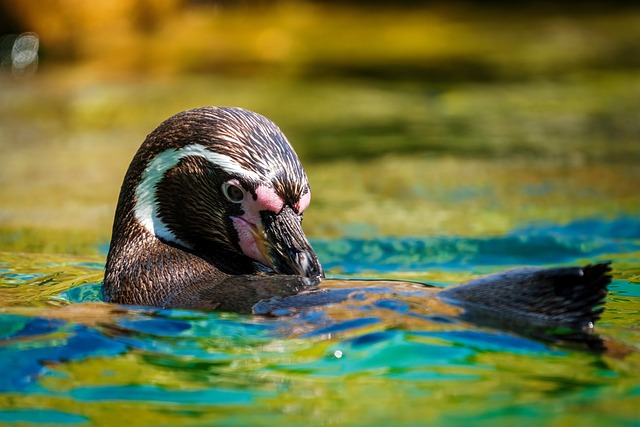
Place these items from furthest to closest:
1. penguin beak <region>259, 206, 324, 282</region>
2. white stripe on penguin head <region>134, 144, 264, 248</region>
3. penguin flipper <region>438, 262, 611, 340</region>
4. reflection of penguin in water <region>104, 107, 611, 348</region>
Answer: white stripe on penguin head <region>134, 144, 264, 248</region>, penguin beak <region>259, 206, 324, 282</region>, reflection of penguin in water <region>104, 107, 611, 348</region>, penguin flipper <region>438, 262, 611, 340</region>

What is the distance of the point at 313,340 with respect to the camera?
13.2 ft

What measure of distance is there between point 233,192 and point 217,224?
0.20 meters

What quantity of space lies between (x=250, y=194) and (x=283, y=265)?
33cm

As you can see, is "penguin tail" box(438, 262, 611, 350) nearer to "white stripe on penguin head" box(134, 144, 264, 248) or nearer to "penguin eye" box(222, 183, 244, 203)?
"penguin eye" box(222, 183, 244, 203)

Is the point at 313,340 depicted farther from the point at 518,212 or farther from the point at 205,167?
the point at 518,212

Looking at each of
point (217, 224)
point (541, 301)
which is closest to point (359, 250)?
point (217, 224)

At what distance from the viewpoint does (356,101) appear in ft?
40.3

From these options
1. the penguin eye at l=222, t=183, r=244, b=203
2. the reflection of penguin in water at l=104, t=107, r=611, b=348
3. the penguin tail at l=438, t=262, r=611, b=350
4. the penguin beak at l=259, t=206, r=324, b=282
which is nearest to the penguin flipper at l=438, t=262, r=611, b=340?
the penguin tail at l=438, t=262, r=611, b=350

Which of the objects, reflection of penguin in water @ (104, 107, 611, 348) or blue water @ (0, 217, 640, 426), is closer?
blue water @ (0, 217, 640, 426)

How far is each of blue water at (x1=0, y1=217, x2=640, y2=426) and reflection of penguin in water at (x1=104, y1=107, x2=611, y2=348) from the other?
0.54 ft

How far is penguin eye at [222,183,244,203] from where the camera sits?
15.6 feet

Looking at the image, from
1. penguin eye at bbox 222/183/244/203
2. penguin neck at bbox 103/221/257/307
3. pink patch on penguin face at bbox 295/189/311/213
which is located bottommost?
penguin neck at bbox 103/221/257/307

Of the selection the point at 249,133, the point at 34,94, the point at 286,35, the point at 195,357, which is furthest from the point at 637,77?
the point at 195,357

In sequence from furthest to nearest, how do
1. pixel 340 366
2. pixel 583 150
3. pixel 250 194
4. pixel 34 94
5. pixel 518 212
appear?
pixel 34 94
pixel 583 150
pixel 518 212
pixel 250 194
pixel 340 366
